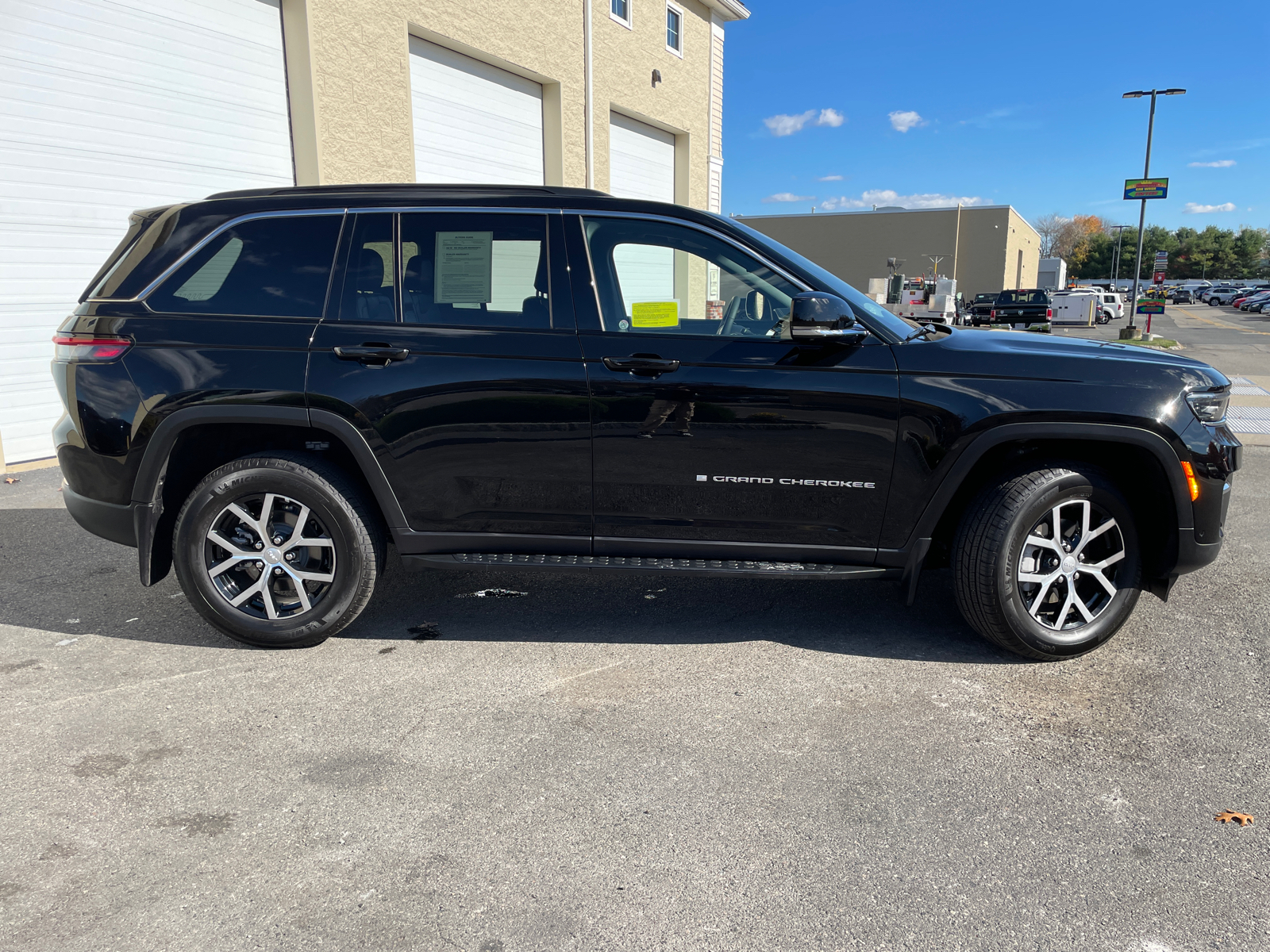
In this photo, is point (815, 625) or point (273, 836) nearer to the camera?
point (273, 836)

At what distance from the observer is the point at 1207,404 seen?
3.52 m

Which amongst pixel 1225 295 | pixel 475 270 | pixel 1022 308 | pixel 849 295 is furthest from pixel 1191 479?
pixel 1225 295

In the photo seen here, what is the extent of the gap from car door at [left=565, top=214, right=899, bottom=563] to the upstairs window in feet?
49.5

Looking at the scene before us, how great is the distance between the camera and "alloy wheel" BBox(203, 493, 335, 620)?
3.77 metres

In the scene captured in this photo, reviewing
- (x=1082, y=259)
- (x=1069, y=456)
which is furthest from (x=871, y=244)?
(x=1082, y=259)

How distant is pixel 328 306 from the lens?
371 cm

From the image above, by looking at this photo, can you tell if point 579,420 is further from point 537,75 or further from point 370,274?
point 537,75

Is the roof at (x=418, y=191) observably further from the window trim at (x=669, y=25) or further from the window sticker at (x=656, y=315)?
the window trim at (x=669, y=25)

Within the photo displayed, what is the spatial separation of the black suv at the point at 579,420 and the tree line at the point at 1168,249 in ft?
474

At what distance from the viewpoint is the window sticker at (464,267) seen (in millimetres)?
3711

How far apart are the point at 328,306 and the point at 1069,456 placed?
322cm

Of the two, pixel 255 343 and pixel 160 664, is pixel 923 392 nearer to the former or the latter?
pixel 255 343

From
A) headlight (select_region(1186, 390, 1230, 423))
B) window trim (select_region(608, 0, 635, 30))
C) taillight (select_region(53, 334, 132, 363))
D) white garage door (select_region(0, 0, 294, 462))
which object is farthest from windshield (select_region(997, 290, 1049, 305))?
taillight (select_region(53, 334, 132, 363))

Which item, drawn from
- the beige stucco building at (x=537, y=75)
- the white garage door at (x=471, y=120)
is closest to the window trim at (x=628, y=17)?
the beige stucco building at (x=537, y=75)
